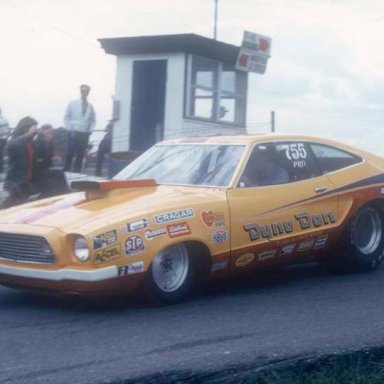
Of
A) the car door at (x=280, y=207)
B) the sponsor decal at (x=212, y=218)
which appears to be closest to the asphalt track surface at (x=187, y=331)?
the car door at (x=280, y=207)

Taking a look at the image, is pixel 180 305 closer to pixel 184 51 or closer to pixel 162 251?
pixel 162 251

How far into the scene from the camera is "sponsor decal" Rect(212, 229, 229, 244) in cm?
833

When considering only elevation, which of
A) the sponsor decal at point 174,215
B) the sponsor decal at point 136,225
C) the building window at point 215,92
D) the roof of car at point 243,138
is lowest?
the sponsor decal at point 136,225

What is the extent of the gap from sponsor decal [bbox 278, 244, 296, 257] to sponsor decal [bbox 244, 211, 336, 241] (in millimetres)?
136

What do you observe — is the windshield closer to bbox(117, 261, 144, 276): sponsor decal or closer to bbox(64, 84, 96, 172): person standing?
bbox(117, 261, 144, 276): sponsor decal

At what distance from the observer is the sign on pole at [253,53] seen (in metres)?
20.5

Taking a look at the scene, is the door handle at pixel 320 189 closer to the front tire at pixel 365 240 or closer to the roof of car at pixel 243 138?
the front tire at pixel 365 240

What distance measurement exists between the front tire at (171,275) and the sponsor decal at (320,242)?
1514 mm

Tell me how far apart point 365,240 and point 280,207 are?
4.54 feet

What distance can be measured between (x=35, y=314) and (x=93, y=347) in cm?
135

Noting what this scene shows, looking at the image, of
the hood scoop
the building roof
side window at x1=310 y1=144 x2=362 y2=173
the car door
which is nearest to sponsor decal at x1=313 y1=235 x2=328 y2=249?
the car door

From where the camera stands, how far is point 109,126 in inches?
818

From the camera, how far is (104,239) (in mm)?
7668

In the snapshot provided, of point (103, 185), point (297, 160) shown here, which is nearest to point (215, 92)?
point (297, 160)
